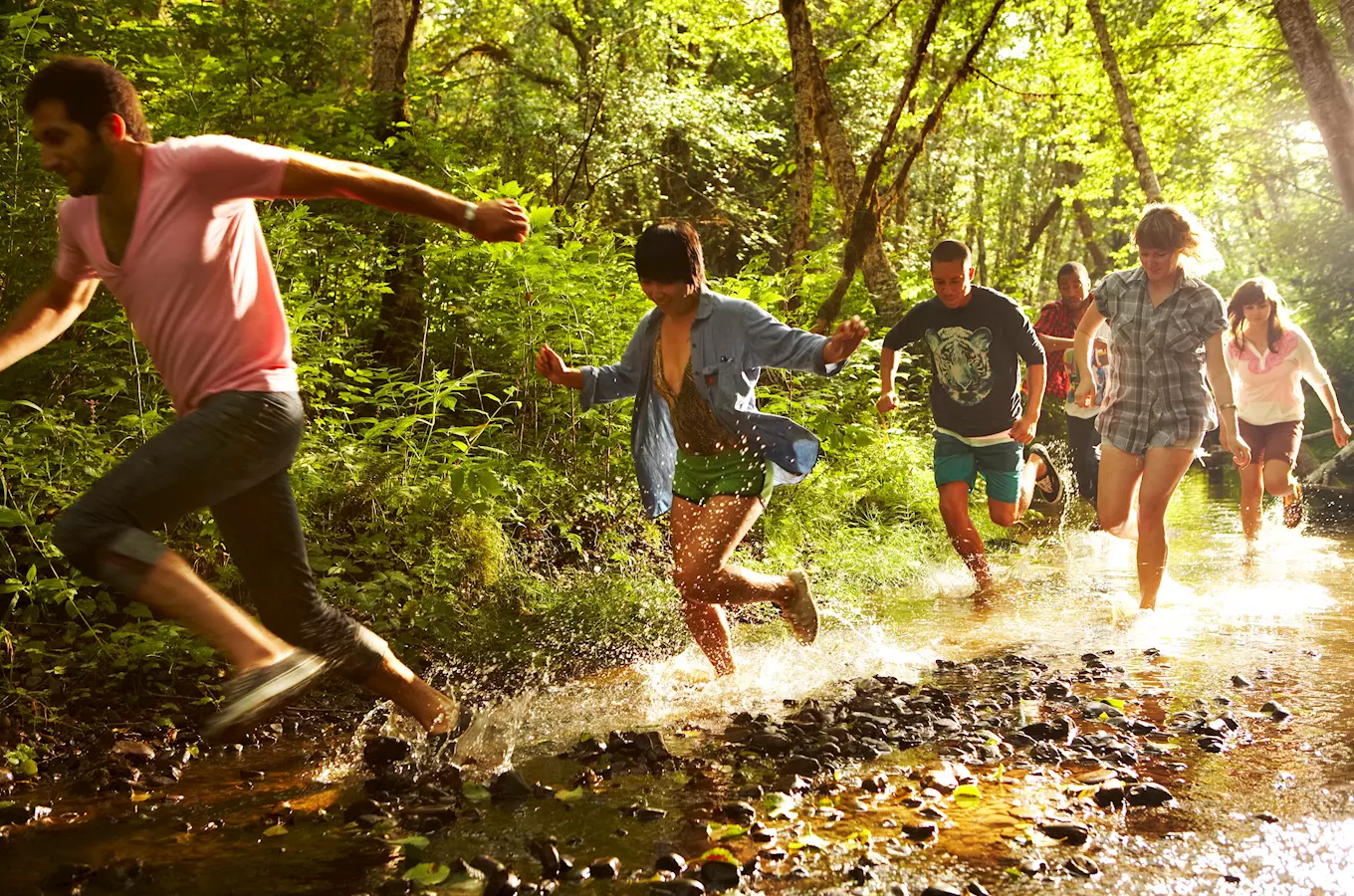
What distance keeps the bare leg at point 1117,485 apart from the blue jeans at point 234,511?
5.11m

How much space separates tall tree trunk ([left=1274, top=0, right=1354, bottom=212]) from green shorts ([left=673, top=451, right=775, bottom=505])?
910cm

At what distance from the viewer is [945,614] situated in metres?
7.90

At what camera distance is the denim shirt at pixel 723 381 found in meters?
5.29

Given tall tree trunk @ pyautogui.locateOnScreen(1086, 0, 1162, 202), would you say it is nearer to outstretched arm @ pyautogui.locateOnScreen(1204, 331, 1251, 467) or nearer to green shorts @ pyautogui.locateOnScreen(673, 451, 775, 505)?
outstretched arm @ pyautogui.locateOnScreen(1204, 331, 1251, 467)

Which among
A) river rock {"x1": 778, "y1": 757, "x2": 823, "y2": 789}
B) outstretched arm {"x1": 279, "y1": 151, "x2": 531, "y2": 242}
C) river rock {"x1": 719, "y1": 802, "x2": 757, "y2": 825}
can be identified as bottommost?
river rock {"x1": 778, "y1": 757, "x2": 823, "y2": 789}

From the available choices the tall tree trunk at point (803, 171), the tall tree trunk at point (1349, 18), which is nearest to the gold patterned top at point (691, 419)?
the tall tree trunk at point (803, 171)

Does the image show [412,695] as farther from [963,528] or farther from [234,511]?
[963,528]

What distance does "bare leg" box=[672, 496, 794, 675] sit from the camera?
5.41 meters

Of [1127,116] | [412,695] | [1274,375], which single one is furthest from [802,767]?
[1127,116]

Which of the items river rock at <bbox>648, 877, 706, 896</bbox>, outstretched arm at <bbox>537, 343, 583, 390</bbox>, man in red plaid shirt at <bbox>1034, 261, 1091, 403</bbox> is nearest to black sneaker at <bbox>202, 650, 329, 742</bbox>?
river rock at <bbox>648, 877, 706, 896</bbox>

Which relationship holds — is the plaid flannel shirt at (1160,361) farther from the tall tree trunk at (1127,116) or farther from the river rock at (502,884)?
the tall tree trunk at (1127,116)

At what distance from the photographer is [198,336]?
3486mm

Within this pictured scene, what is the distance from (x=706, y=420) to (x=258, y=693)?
8.85 ft

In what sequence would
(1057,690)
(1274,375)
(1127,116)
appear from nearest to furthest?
(1057,690) < (1274,375) < (1127,116)
